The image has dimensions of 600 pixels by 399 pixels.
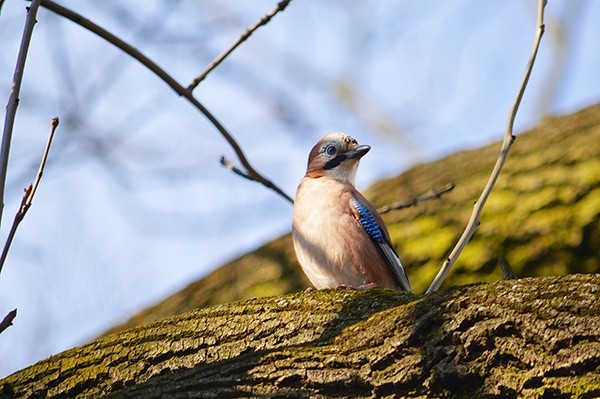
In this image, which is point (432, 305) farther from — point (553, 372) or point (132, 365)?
point (132, 365)

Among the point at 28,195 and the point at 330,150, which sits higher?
the point at 330,150

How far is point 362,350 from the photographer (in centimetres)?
377

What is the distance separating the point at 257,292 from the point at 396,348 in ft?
14.5

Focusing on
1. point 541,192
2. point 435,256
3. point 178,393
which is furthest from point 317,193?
point 178,393

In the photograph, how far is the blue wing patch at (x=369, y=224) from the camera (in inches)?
264

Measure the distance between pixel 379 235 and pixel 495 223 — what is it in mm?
1308

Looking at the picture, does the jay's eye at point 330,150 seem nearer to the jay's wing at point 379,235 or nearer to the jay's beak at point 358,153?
the jay's beak at point 358,153

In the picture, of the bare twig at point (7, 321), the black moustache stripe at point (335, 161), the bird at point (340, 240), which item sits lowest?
the bare twig at point (7, 321)

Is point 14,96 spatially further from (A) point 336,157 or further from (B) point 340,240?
(A) point 336,157

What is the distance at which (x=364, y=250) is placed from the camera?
6.48m

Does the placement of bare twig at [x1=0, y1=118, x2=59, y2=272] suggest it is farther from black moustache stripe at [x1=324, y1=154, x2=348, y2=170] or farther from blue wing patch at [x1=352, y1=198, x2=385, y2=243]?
black moustache stripe at [x1=324, y1=154, x2=348, y2=170]

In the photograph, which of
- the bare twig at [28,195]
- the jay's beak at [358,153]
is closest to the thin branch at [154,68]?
the bare twig at [28,195]

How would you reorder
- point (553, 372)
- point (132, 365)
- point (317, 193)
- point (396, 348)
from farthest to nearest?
point (317, 193)
point (132, 365)
point (396, 348)
point (553, 372)

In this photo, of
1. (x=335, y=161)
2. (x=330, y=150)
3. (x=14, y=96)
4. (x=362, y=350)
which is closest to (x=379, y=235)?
(x=335, y=161)
